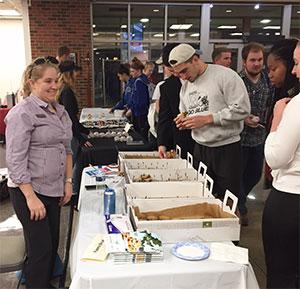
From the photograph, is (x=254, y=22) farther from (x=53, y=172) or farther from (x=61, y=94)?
(x=53, y=172)

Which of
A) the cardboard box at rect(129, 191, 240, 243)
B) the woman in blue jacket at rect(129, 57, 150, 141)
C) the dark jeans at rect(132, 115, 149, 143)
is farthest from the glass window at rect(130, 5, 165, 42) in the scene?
the cardboard box at rect(129, 191, 240, 243)

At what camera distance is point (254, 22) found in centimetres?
880

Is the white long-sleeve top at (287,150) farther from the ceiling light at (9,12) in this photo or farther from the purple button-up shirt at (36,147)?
the ceiling light at (9,12)

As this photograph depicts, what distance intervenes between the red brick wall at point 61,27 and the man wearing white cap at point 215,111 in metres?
6.08

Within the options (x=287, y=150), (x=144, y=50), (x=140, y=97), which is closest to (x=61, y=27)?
(x=144, y=50)

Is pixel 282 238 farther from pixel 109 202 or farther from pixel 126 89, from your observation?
pixel 126 89

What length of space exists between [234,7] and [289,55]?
748 cm

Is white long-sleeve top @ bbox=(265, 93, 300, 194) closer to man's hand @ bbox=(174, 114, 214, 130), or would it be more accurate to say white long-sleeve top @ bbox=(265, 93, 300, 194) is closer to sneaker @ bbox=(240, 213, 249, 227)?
man's hand @ bbox=(174, 114, 214, 130)

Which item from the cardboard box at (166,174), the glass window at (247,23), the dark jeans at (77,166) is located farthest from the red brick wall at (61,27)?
the cardboard box at (166,174)

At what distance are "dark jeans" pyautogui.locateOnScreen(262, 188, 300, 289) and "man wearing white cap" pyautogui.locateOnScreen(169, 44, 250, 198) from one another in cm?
78

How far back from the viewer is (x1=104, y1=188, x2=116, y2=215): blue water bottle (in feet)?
5.52

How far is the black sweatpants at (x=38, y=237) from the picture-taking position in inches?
69.0

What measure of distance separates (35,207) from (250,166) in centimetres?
204

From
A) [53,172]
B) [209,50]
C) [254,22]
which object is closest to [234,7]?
[254,22]
